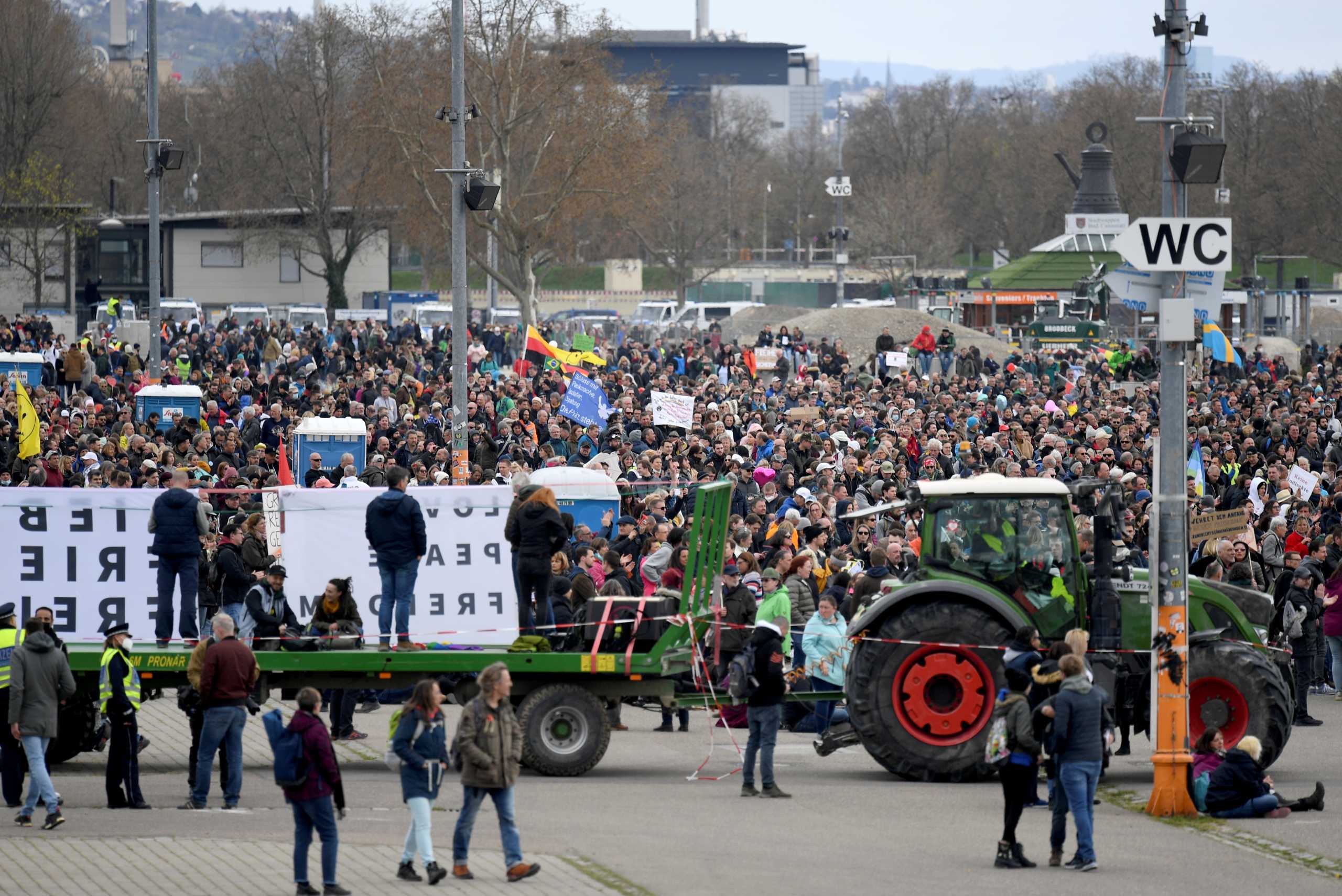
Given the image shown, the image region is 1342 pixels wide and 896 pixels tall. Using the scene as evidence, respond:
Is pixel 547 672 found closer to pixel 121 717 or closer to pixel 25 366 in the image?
pixel 121 717

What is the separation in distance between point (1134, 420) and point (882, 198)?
66.7 meters

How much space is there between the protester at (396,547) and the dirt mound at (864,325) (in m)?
44.7

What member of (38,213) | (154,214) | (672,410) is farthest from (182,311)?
(672,410)

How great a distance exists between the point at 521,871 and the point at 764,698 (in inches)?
120

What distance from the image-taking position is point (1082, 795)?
1127 centimetres

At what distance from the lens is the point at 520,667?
44.8 ft

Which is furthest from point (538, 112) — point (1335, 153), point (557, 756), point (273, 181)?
point (557, 756)

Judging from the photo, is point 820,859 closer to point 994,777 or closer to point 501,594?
point 994,777

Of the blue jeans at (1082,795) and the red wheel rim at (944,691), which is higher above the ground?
the red wheel rim at (944,691)

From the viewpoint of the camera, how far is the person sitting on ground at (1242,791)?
1277 centimetres

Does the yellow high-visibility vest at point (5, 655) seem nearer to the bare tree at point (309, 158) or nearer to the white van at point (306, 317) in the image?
the white van at point (306, 317)

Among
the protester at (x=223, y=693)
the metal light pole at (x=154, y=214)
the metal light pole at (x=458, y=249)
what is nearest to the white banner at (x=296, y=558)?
the protester at (x=223, y=693)

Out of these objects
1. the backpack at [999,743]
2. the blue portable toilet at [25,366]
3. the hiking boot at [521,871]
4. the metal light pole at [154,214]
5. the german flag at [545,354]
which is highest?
the metal light pole at [154,214]

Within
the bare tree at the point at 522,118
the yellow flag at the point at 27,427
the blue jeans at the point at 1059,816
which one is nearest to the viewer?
the blue jeans at the point at 1059,816
